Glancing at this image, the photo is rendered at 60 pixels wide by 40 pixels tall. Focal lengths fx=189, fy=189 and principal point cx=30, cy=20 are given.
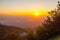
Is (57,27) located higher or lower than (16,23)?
higher

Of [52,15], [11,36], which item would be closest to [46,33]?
[52,15]

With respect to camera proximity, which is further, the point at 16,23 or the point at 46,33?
the point at 16,23

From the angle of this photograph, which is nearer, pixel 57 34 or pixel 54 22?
pixel 57 34

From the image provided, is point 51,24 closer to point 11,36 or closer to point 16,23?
point 11,36

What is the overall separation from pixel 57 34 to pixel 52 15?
6.69 ft

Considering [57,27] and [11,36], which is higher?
[57,27]

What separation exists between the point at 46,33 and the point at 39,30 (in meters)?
0.50

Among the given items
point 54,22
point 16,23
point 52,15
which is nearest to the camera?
point 54,22

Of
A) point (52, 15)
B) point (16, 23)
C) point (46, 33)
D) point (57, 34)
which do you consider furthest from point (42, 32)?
point (16, 23)

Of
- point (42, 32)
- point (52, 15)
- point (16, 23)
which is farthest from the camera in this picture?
point (16, 23)

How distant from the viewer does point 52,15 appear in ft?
39.9

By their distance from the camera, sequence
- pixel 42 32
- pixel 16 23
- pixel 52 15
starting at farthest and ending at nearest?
1. pixel 16 23
2. pixel 52 15
3. pixel 42 32

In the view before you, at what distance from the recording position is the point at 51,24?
11273 millimetres

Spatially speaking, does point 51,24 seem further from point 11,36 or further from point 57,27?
point 11,36
